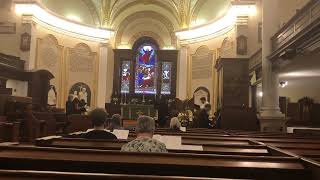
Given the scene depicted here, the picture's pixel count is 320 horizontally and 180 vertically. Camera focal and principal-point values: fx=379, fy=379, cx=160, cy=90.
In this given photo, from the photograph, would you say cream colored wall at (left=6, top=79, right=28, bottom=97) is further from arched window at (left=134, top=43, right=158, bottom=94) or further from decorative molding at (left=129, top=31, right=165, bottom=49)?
decorative molding at (left=129, top=31, right=165, bottom=49)

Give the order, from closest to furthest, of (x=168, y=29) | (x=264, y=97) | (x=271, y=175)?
(x=271, y=175), (x=264, y=97), (x=168, y=29)

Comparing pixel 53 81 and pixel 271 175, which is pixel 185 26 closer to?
pixel 53 81

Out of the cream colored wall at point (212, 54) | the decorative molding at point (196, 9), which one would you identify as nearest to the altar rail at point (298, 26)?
the cream colored wall at point (212, 54)

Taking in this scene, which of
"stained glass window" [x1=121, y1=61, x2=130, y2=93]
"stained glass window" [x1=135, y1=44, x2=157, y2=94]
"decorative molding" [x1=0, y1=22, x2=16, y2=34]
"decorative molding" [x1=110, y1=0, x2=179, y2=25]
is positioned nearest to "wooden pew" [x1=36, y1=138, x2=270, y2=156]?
"decorative molding" [x1=0, y1=22, x2=16, y2=34]

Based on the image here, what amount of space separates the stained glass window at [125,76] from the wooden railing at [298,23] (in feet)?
46.3

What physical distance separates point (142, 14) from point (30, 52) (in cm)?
904

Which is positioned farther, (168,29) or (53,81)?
(168,29)

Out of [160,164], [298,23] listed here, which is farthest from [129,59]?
[160,164]

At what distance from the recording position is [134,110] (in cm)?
2097

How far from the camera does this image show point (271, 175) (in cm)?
259

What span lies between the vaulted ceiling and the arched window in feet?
2.70

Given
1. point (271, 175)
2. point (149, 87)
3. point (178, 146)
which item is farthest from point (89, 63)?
point (271, 175)

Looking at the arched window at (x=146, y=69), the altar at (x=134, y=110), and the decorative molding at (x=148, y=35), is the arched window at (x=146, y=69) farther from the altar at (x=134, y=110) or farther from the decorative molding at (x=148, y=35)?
the altar at (x=134, y=110)

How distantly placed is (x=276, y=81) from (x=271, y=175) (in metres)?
8.73
